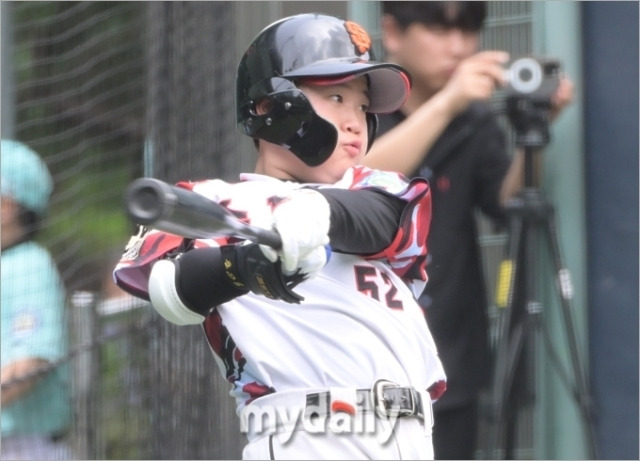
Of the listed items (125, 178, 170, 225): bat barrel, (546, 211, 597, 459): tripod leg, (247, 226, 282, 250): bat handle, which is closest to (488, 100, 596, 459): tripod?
(546, 211, 597, 459): tripod leg

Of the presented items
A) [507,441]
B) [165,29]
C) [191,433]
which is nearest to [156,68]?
[165,29]

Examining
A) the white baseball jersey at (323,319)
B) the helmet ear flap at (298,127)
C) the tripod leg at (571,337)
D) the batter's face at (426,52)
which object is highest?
the batter's face at (426,52)

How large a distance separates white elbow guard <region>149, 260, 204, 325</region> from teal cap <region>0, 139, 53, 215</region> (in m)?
2.23

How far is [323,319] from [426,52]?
74.6 inches

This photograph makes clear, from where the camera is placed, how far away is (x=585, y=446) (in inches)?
203

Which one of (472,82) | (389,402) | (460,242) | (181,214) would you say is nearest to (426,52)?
(472,82)

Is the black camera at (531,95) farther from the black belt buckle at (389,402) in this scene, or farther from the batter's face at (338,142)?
the black belt buckle at (389,402)

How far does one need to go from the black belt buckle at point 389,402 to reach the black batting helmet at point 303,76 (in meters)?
0.52

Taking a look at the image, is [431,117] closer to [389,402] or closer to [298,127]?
[298,127]

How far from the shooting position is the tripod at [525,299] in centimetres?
493

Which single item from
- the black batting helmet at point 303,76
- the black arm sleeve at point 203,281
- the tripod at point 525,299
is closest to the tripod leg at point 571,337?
the tripod at point 525,299

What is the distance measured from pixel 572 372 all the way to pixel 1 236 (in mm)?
2014

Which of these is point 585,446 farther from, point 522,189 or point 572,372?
point 522,189

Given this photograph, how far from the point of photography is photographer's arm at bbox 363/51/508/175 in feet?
15.1
